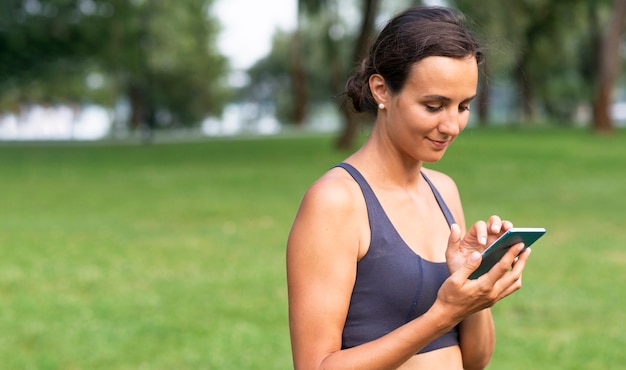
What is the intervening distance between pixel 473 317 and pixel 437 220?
277 millimetres

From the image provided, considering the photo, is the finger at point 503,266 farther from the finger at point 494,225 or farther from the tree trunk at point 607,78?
the tree trunk at point 607,78

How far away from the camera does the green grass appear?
23.0 ft

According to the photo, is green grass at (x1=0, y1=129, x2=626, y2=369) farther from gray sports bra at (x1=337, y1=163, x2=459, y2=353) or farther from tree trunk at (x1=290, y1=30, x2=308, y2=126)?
tree trunk at (x1=290, y1=30, x2=308, y2=126)

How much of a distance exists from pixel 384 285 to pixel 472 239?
241 millimetres

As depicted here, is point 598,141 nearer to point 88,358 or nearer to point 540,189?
point 540,189

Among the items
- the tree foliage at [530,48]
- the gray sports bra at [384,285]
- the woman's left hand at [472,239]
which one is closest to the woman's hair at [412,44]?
the tree foliage at [530,48]

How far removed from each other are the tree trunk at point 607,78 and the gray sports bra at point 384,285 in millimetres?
33065

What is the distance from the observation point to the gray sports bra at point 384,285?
2.35m

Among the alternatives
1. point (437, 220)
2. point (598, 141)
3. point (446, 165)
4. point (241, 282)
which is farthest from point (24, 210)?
point (598, 141)

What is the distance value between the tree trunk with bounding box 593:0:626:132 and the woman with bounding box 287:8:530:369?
32944 millimetres

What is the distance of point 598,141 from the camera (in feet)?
103

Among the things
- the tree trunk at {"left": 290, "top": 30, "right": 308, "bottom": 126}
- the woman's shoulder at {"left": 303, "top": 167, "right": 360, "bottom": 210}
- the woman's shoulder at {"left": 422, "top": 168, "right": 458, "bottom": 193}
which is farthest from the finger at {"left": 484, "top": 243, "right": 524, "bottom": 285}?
the tree trunk at {"left": 290, "top": 30, "right": 308, "bottom": 126}

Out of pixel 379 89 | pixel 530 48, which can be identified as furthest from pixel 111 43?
pixel 379 89

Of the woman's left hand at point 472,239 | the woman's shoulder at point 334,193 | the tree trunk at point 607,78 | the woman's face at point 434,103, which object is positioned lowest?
the tree trunk at point 607,78
